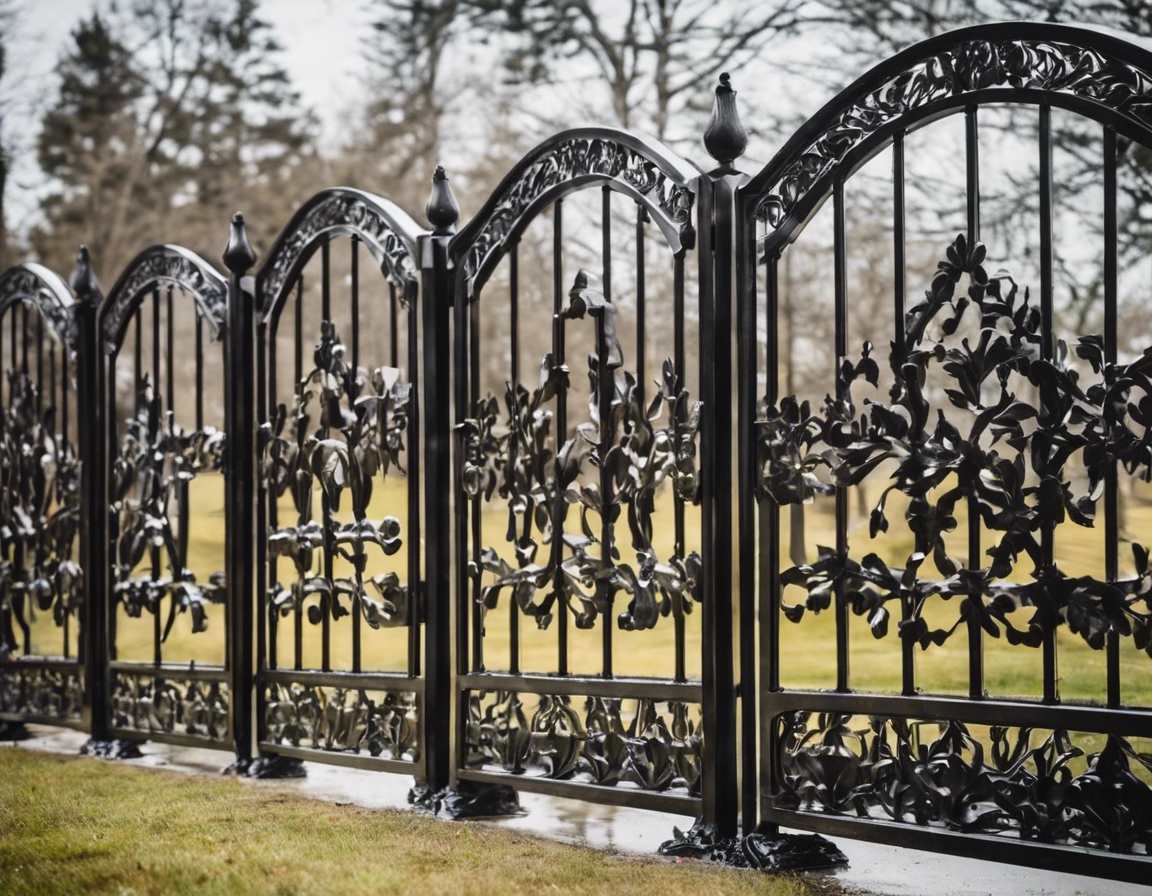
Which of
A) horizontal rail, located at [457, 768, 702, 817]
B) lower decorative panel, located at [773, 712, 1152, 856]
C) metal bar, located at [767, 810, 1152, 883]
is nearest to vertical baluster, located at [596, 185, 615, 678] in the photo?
horizontal rail, located at [457, 768, 702, 817]

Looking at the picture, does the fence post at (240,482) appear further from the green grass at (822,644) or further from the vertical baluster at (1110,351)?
the vertical baluster at (1110,351)

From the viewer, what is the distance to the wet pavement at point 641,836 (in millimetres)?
3637

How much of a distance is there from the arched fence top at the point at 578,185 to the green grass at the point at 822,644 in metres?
2.50

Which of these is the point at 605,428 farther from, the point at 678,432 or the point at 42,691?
the point at 42,691

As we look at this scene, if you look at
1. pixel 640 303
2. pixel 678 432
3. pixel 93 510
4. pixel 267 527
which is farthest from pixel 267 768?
pixel 640 303

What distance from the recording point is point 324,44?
13.9 m

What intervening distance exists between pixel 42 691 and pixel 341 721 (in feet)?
7.38

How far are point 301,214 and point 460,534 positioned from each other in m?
1.60

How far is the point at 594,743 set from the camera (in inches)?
171

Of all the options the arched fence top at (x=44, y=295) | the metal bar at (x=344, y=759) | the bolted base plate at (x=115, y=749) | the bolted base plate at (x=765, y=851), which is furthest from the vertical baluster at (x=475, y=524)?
the arched fence top at (x=44, y=295)

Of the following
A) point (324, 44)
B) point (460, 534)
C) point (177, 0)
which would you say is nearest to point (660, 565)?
point (460, 534)

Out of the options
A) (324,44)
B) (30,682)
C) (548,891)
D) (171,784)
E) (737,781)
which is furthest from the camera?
(324,44)

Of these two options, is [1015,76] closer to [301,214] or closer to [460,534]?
[460,534]

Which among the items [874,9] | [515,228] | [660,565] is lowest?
[660,565]
